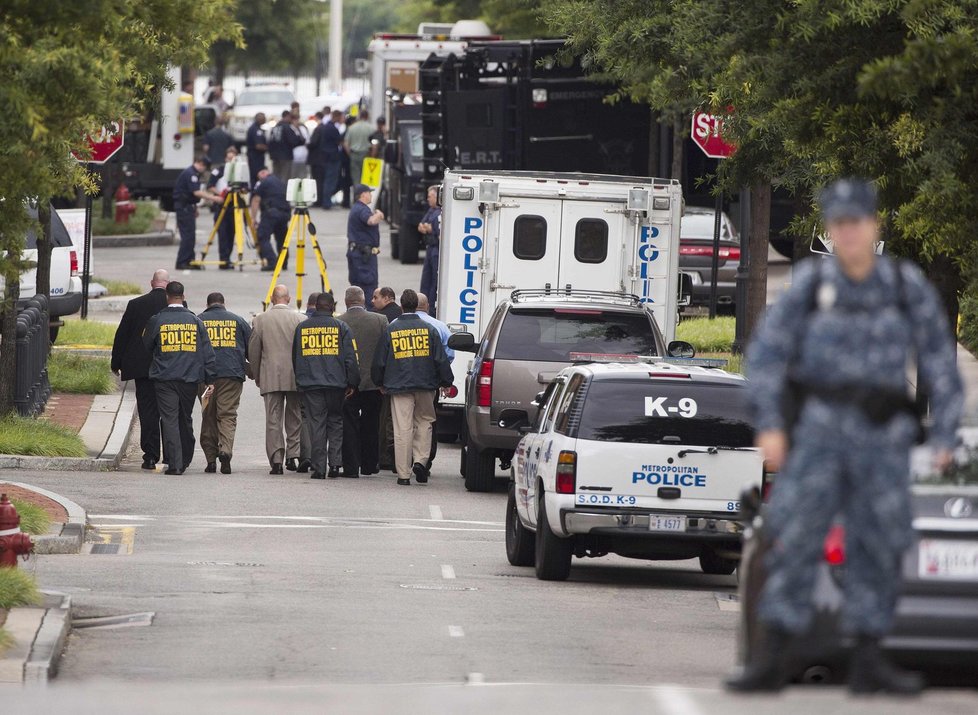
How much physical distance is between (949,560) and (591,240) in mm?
13073

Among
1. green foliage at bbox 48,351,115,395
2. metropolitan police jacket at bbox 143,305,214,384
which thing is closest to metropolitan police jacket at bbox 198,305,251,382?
metropolitan police jacket at bbox 143,305,214,384

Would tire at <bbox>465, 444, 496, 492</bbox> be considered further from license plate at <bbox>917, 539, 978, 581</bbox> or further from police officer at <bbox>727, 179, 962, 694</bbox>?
police officer at <bbox>727, 179, 962, 694</bbox>

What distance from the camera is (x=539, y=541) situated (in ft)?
45.5

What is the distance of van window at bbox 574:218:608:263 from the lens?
68.1ft

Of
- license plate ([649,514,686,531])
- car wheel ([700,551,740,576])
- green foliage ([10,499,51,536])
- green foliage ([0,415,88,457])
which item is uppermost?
license plate ([649,514,686,531])

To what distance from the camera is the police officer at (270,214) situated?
3356 centimetres

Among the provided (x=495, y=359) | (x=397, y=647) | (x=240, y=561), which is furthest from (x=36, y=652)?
(x=495, y=359)

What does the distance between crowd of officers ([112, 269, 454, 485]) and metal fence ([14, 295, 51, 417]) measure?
3.44ft

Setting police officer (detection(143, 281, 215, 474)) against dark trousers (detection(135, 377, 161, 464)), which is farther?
dark trousers (detection(135, 377, 161, 464))

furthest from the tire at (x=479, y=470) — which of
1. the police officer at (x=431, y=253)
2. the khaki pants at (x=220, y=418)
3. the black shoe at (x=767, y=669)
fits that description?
the black shoe at (x=767, y=669)

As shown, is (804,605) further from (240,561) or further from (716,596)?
(240,561)

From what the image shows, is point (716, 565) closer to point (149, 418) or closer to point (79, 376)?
point (149, 418)

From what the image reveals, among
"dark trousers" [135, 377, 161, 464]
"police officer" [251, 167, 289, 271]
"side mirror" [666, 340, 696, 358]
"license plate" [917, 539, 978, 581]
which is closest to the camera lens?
"license plate" [917, 539, 978, 581]

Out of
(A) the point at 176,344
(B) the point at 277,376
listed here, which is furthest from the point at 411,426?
(A) the point at 176,344
